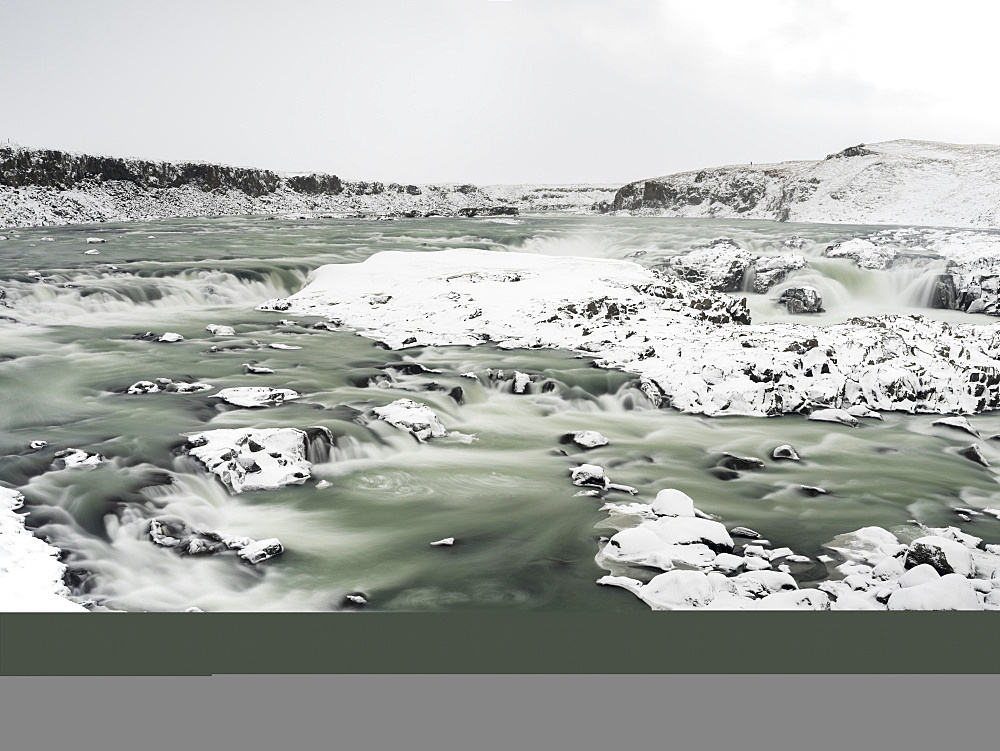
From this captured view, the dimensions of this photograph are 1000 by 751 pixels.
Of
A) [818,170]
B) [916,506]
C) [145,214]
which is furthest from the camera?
[145,214]

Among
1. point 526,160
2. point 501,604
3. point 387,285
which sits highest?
point 526,160

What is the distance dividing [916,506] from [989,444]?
83 centimetres

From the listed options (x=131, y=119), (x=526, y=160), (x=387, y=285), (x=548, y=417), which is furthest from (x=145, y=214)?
(x=548, y=417)

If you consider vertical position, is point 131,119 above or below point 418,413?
above

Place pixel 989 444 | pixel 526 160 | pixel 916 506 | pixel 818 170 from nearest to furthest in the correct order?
1. pixel 916 506
2. pixel 989 444
3. pixel 818 170
4. pixel 526 160

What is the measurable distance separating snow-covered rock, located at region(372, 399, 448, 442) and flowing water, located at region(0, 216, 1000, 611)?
0.06 m

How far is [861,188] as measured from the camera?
359cm

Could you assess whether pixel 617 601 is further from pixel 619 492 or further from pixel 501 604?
pixel 619 492

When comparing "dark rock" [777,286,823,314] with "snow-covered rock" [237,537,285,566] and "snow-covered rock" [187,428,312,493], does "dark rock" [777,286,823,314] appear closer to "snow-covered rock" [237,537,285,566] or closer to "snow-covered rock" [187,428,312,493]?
"snow-covered rock" [187,428,312,493]

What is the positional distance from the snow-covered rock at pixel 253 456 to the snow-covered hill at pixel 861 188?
2621 mm

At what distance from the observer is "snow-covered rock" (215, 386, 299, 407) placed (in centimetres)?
312

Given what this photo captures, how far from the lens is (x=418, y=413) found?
305 centimetres

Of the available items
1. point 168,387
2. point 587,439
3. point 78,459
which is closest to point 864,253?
point 587,439

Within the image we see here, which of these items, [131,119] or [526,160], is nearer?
[131,119]
